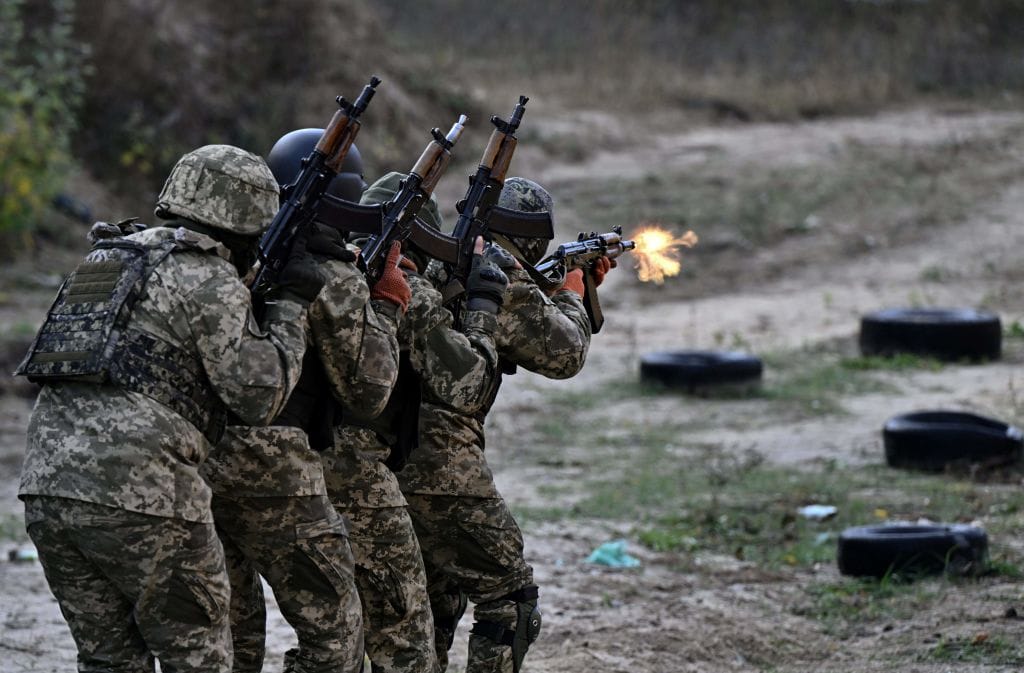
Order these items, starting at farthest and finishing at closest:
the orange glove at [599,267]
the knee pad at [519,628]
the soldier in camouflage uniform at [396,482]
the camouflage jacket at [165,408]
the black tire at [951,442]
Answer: the black tire at [951,442] < the orange glove at [599,267] < the knee pad at [519,628] < the soldier in camouflage uniform at [396,482] < the camouflage jacket at [165,408]

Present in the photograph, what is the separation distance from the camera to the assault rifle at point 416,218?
4.39m

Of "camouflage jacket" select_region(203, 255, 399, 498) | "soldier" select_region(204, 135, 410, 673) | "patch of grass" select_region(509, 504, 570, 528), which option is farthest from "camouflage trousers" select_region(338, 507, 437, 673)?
"patch of grass" select_region(509, 504, 570, 528)

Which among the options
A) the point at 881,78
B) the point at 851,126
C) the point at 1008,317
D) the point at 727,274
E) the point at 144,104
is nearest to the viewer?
the point at 1008,317

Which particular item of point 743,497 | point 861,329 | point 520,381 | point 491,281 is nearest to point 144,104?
point 520,381

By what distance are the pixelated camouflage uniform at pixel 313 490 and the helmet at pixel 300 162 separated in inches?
19.6

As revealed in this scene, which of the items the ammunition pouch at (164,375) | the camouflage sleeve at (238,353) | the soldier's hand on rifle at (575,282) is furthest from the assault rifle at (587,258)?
the ammunition pouch at (164,375)

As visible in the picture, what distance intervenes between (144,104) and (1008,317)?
36.6 ft

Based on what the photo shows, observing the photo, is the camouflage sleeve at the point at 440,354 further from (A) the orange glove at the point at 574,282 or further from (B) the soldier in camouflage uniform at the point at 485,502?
(A) the orange glove at the point at 574,282

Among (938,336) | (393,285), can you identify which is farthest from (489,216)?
(938,336)

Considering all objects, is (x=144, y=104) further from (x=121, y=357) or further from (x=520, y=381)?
(x=121, y=357)

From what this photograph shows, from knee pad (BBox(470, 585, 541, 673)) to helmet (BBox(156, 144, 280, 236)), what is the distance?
1.66 m

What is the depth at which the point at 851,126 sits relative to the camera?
22.8 metres

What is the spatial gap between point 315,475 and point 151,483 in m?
0.62

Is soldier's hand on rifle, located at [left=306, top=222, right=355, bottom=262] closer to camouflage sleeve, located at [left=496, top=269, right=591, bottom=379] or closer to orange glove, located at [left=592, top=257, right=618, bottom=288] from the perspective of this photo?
camouflage sleeve, located at [left=496, top=269, right=591, bottom=379]
